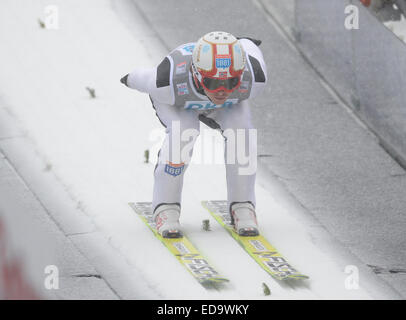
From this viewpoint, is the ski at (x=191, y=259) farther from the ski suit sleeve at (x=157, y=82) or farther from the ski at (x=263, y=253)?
the ski suit sleeve at (x=157, y=82)

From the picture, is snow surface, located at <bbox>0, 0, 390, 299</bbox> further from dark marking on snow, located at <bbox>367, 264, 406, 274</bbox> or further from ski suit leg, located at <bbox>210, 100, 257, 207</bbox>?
ski suit leg, located at <bbox>210, 100, 257, 207</bbox>

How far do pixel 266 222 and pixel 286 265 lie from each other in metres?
0.86

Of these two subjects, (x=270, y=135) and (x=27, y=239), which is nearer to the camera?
(x=27, y=239)

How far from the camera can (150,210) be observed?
10.7 m

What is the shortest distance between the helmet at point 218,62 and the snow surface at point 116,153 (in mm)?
1382

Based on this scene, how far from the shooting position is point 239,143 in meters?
10.1

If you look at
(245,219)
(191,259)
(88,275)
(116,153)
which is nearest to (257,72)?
(245,219)

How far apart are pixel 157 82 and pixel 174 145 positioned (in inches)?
19.3

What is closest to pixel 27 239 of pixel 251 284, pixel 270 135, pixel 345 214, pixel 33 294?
pixel 33 294

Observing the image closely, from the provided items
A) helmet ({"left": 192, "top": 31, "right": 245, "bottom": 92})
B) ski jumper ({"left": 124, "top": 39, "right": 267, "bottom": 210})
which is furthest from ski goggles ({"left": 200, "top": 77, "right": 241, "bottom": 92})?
ski jumper ({"left": 124, "top": 39, "right": 267, "bottom": 210})

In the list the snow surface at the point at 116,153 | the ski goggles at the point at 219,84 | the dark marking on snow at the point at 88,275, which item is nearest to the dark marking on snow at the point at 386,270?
the snow surface at the point at 116,153

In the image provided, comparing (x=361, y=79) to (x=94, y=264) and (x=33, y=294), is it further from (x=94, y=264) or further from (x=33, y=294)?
(x=33, y=294)

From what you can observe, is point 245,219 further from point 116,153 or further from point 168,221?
point 116,153

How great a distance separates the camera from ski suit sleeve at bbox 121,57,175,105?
9.86 m
